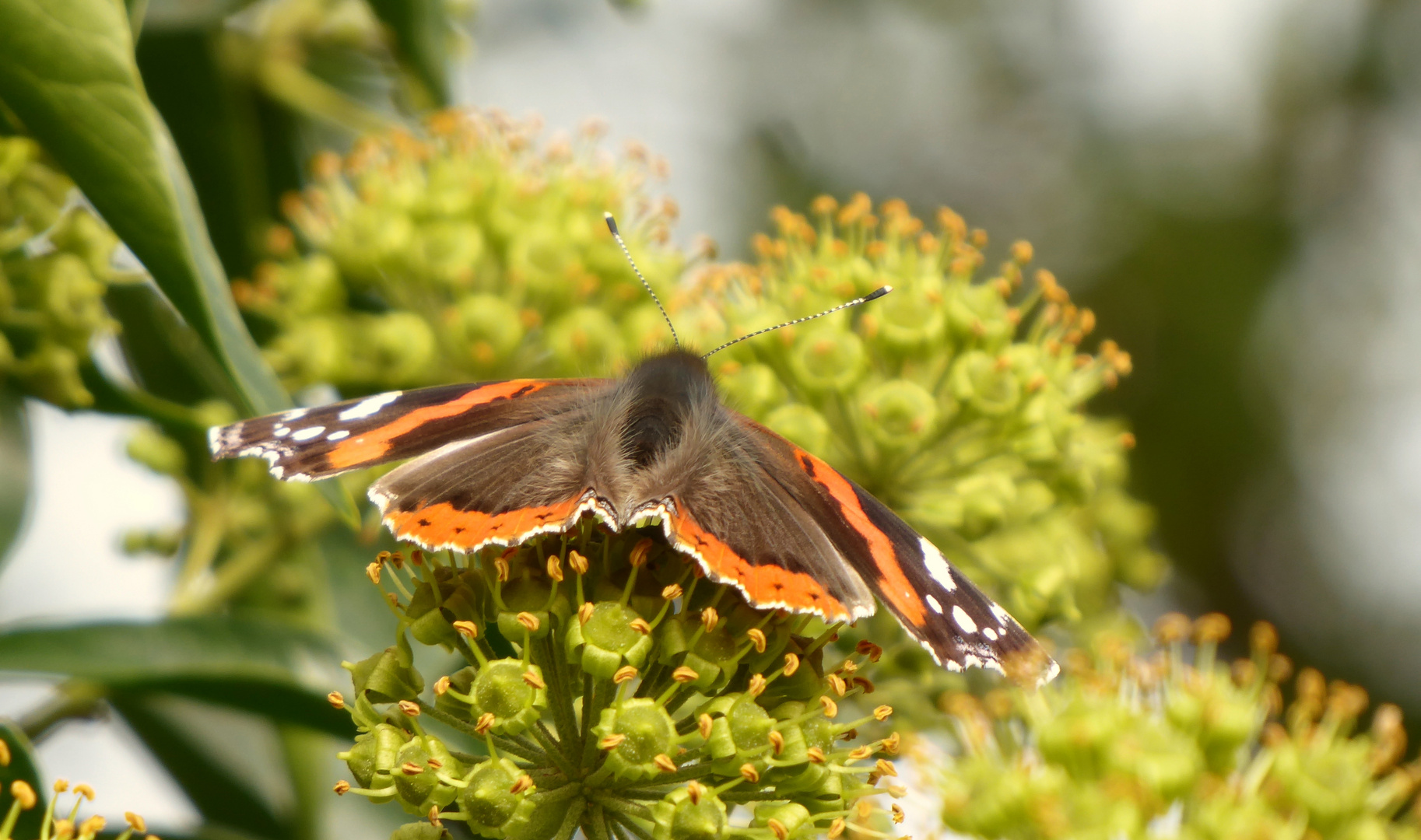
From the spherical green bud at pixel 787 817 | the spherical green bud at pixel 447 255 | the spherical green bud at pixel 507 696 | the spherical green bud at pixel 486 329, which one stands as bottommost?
the spherical green bud at pixel 787 817

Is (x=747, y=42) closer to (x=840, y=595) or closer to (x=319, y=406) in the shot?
(x=319, y=406)

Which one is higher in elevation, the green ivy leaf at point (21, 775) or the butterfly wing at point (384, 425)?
the butterfly wing at point (384, 425)

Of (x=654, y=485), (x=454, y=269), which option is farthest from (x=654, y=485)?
(x=454, y=269)

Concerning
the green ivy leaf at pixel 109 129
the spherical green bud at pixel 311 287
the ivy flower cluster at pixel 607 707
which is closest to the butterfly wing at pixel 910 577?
the ivy flower cluster at pixel 607 707

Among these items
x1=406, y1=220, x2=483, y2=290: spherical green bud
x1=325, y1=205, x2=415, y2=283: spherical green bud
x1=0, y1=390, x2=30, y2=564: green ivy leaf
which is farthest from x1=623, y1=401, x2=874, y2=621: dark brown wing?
x1=0, y1=390, x2=30, y2=564: green ivy leaf

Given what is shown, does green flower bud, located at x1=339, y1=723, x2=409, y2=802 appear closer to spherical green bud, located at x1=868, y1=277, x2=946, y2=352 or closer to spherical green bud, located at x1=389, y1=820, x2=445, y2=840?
spherical green bud, located at x1=389, y1=820, x2=445, y2=840

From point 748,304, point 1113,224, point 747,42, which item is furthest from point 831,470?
point 747,42

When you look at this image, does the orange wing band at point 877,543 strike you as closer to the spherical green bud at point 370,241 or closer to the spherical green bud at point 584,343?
the spherical green bud at point 584,343
